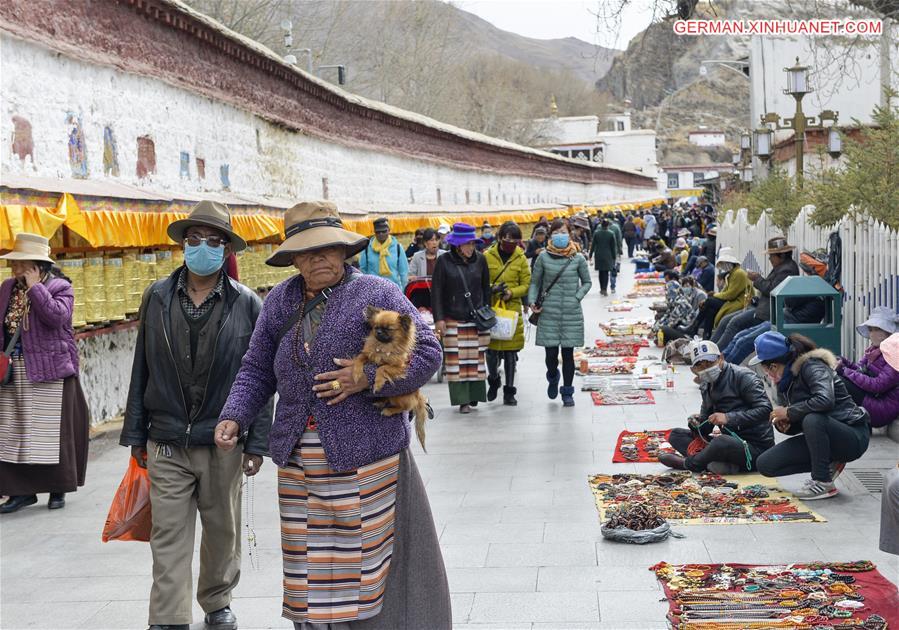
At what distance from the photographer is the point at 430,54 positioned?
55.8 meters

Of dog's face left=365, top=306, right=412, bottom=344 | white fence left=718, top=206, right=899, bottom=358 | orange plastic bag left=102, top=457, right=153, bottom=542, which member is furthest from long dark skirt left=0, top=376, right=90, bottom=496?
white fence left=718, top=206, right=899, bottom=358

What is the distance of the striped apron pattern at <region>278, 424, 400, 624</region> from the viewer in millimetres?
4270

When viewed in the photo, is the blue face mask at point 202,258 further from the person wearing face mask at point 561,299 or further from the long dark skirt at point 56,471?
the person wearing face mask at point 561,299

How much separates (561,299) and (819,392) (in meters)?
4.06

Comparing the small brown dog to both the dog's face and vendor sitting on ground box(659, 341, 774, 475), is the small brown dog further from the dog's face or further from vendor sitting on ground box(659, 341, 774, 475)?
vendor sitting on ground box(659, 341, 774, 475)

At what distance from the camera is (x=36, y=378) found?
7.45m

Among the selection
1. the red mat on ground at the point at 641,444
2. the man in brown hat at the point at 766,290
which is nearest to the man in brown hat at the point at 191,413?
the red mat on ground at the point at 641,444

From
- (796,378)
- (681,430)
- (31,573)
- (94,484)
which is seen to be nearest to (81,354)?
(94,484)

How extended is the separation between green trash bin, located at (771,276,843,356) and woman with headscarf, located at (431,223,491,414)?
8.82 feet

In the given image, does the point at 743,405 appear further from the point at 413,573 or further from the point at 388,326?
the point at 388,326

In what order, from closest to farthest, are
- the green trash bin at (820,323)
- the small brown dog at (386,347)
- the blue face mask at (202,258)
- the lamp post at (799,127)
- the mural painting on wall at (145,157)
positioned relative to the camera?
the small brown dog at (386,347), the blue face mask at (202,258), the green trash bin at (820,323), the mural painting on wall at (145,157), the lamp post at (799,127)

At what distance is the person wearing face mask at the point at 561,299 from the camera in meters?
11.1

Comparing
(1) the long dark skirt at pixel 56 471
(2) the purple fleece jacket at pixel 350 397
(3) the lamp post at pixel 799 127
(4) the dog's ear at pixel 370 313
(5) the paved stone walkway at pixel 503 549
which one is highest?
(3) the lamp post at pixel 799 127

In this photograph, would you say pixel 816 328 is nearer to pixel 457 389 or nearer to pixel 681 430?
pixel 681 430
